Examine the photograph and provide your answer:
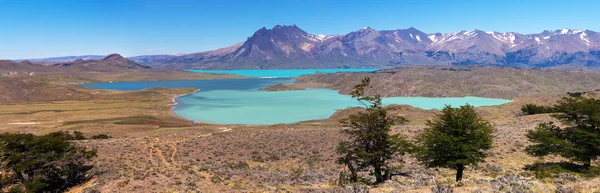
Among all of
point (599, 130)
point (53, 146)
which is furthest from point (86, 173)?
point (599, 130)

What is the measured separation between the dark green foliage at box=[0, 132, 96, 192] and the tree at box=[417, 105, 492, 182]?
1182 inches

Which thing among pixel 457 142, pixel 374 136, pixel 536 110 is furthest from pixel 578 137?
pixel 536 110

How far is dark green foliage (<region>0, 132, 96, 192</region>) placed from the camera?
2873cm

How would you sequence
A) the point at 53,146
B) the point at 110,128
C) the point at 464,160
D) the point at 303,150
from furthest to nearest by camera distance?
the point at 110,128 < the point at 303,150 < the point at 53,146 < the point at 464,160

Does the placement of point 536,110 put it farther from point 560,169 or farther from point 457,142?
point 457,142

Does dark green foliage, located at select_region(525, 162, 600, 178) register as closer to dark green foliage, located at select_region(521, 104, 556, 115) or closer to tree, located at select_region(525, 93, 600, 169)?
tree, located at select_region(525, 93, 600, 169)

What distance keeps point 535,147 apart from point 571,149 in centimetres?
347

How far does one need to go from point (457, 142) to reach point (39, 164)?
34370 millimetres

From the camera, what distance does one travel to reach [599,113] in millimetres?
27016

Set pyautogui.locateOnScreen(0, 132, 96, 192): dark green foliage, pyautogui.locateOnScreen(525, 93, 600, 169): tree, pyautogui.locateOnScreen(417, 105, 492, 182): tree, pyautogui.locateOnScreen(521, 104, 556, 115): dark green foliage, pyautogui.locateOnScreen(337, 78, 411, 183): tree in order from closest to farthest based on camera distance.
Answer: pyautogui.locateOnScreen(337, 78, 411, 183): tree, pyautogui.locateOnScreen(417, 105, 492, 182): tree, pyautogui.locateOnScreen(525, 93, 600, 169): tree, pyautogui.locateOnScreen(0, 132, 96, 192): dark green foliage, pyautogui.locateOnScreen(521, 104, 556, 115): dark green foliage

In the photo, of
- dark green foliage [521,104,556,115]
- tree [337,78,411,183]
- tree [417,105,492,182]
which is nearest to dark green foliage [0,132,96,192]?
tree [337,78,411,183]

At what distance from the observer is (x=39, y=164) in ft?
99.2

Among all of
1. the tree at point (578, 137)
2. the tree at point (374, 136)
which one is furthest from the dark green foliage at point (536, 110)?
the tree at point (374, 136)

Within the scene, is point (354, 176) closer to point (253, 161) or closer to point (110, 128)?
point (253, 161)
